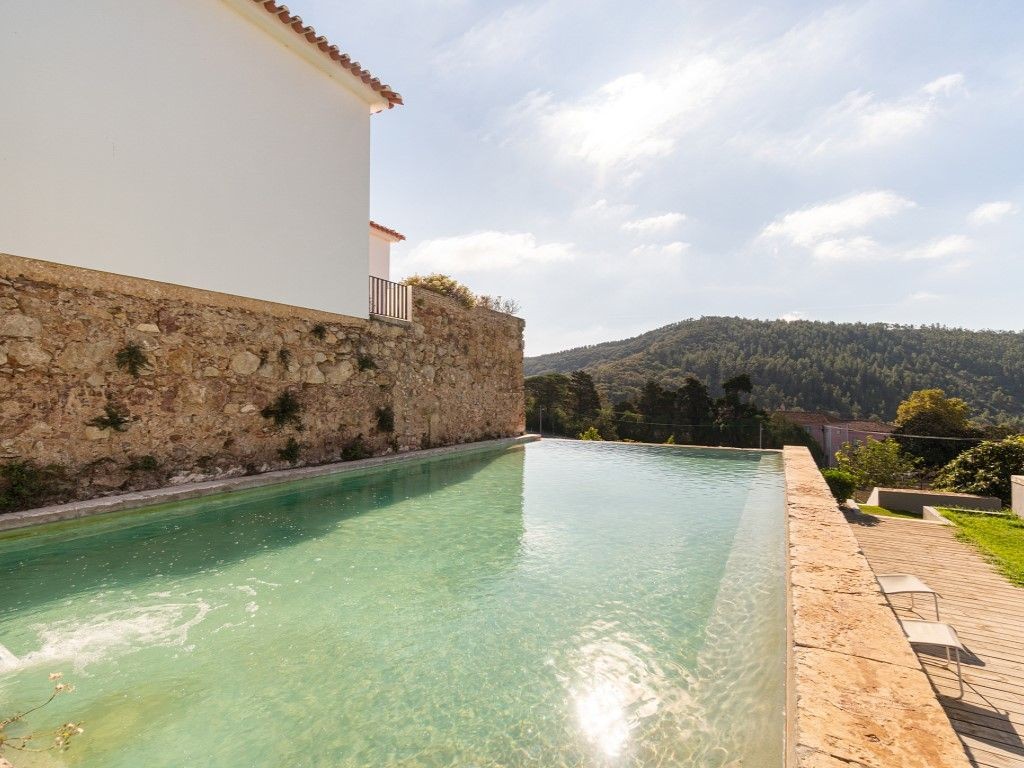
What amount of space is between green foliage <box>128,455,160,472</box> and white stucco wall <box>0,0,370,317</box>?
2236 mm

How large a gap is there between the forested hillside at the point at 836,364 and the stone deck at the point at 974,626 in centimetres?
3546

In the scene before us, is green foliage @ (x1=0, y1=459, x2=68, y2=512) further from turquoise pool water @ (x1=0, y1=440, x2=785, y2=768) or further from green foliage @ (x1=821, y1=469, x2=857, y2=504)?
green foliage @ (x1=821, y1=469, x2=857, y2=504)

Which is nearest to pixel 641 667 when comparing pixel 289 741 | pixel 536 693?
pixel 536 693

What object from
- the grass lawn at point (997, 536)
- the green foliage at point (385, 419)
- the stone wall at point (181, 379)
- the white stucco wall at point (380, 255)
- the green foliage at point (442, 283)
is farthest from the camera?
the green foliage at point (442, 283)

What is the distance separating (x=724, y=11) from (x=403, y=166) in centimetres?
656

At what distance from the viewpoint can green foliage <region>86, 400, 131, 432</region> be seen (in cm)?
539

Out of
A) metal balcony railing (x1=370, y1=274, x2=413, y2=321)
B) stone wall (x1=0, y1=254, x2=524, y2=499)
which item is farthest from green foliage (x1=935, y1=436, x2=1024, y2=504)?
metal balcony railing (x1=370, y1=274, x2=413, y2=321)

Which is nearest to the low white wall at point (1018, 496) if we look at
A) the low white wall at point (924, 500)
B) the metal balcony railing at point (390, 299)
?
the low white wall at point (924, 500)

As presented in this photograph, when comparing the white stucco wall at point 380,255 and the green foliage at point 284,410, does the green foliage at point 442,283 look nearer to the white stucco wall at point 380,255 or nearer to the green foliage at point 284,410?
the white stucco wall at point 380,255

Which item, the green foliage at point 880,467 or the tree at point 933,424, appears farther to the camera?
the tree at point 933,424

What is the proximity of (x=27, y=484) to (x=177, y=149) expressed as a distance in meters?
4.12

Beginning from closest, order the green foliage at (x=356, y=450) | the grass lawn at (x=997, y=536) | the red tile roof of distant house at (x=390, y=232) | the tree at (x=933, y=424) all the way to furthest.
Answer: the grass lawn at (x=997, y=536) → the green foliage at (x=356, y=450) → the red tile roof of distant house at (x=390, y=232) → the tree at (x=933, y=424)

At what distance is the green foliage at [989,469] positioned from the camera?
→ 27.0ft

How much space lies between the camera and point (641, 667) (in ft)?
7.75
